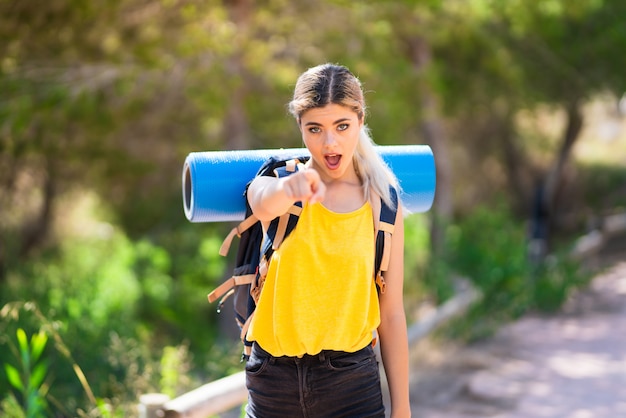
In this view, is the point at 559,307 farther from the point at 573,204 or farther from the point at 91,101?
the point at 573,204

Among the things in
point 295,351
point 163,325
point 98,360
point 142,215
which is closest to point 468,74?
point 142,215

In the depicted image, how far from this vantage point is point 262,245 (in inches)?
82.9

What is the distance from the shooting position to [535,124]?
15.4m

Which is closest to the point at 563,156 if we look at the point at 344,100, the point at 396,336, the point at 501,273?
the point at 501,273

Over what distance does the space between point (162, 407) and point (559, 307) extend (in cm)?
616

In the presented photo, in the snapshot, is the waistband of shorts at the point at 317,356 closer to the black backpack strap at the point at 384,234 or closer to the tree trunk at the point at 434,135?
the black backpack strap at the point at 384,234

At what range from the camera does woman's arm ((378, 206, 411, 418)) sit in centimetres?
214

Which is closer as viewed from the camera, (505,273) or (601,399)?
(601,399)

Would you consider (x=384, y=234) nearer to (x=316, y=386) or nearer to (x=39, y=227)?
(x=316, y=386)

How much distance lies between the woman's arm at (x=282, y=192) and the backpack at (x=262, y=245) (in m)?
0.05

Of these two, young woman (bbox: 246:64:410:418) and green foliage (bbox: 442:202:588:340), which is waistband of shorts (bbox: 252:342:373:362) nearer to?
young woman (bbox: 246:64:410:418)

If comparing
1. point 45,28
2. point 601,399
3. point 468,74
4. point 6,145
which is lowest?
point 601,399

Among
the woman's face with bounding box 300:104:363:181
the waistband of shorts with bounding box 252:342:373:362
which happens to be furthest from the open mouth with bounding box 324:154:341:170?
the waistband of shorts with bounding box 252:342:373:362

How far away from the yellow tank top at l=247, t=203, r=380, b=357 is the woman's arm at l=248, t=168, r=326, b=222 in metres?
0.11
